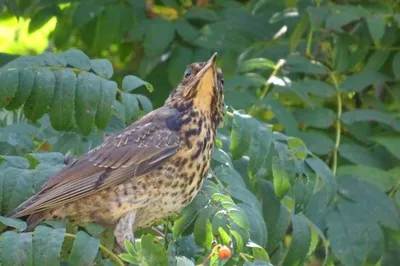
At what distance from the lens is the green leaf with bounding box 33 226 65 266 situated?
402 cm

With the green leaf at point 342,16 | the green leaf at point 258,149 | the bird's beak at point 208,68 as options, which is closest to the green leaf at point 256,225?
the green leaf at point 258,149

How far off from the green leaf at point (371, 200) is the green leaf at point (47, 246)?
6.97 feet

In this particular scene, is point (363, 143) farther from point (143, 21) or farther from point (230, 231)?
point (230, 231)

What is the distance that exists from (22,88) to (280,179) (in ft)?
3.73

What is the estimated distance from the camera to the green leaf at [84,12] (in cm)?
722

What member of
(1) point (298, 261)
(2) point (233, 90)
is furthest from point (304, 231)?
(2) point (233, 90)

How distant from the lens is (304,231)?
5004mm

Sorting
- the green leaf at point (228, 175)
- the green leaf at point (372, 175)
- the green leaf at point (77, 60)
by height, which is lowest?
the green leaf at point (372, 175)

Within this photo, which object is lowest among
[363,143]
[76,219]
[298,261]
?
[363,143]

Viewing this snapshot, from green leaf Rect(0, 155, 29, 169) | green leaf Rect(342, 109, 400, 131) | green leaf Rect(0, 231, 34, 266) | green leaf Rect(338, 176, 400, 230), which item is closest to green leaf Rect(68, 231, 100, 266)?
green leaf Rect(0, 231, 34, 266)

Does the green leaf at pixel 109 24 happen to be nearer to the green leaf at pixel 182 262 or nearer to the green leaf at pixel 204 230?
the green leaf at pixel 204 230

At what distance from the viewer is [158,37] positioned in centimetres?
704

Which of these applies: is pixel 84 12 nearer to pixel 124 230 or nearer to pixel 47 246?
pixel 124 230

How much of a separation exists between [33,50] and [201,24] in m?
1.37
